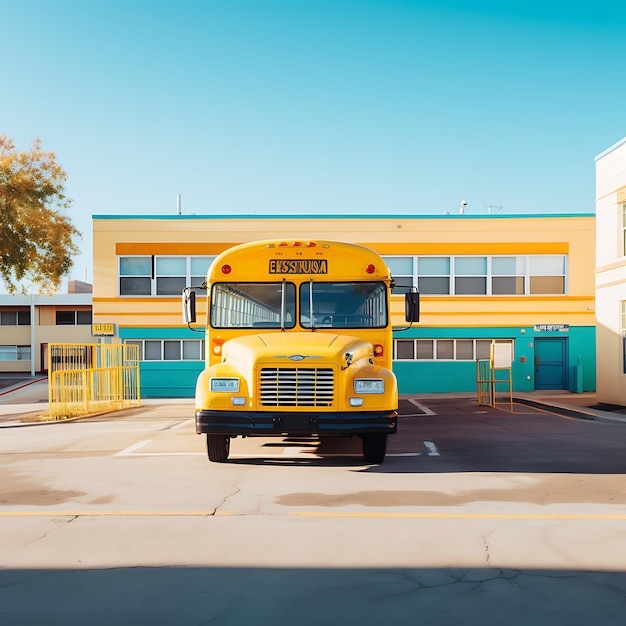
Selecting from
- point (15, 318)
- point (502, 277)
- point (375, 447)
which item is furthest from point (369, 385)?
point (15, 318)

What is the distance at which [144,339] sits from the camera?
3438 cm

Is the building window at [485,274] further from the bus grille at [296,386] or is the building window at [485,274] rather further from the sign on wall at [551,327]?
the bus grille at [296,386]

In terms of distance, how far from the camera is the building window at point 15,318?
61531 millimetres

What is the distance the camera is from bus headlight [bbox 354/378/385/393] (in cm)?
1109

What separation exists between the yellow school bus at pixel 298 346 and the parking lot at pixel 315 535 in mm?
692

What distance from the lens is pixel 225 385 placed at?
1116 cm

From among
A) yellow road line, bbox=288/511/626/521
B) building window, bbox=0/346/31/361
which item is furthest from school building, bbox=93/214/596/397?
building window, bbox=0/346/31/361

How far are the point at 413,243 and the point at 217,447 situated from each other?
23.3 m

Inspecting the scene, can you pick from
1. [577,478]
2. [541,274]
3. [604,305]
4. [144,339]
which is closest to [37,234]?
[144,339]

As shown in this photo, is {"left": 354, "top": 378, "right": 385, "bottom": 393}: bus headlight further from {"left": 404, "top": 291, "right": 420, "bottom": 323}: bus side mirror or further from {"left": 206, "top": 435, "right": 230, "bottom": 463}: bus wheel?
{"left": 206, "top": 435, "right": 230, "bottom": 463}: bus wheel

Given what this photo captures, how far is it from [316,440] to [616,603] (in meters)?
9.99

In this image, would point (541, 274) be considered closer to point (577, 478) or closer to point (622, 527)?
point (577, 478)

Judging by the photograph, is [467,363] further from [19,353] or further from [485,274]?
[19,353]

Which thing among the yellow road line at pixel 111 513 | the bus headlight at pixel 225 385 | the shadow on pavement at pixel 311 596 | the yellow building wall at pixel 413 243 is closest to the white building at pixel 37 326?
the yellow building wall at pixel 413 243
